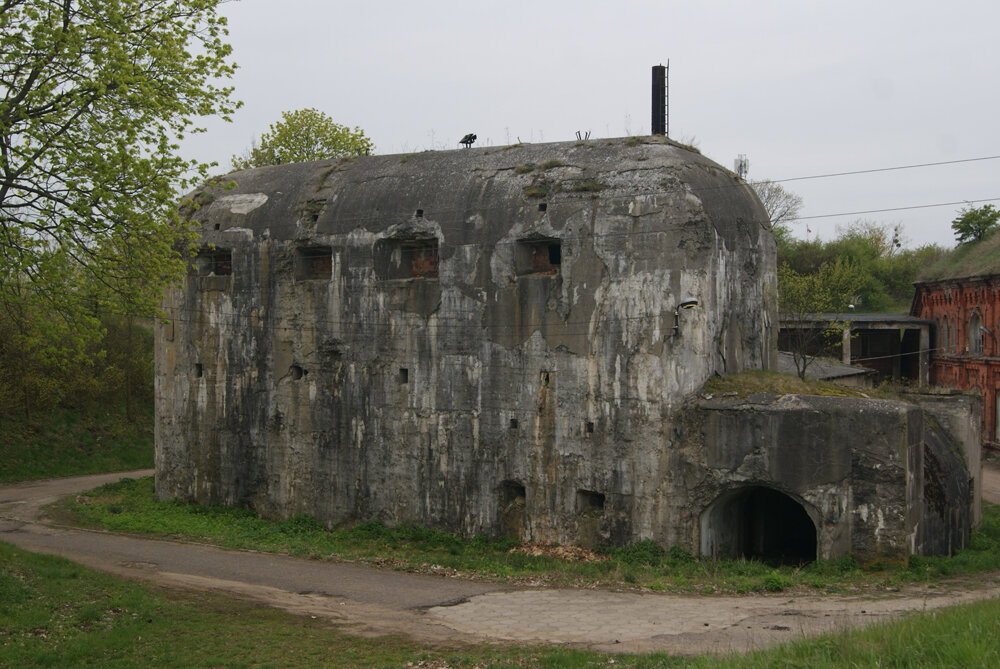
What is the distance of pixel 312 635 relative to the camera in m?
10.4

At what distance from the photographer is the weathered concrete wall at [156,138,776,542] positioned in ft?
46.2

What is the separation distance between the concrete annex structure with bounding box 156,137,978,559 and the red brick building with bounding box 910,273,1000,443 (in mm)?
15725

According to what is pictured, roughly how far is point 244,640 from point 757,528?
9.05m

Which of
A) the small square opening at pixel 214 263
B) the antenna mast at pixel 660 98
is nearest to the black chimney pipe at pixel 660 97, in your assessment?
the antenna mast at pixel 660 98

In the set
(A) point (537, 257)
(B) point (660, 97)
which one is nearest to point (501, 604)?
(A) point (537, 257)

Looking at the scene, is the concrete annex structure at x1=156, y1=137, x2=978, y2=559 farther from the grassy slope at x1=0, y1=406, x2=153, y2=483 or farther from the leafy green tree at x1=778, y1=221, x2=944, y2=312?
the leafy green tree at x1=778, y1=221, x2=944, y2=312

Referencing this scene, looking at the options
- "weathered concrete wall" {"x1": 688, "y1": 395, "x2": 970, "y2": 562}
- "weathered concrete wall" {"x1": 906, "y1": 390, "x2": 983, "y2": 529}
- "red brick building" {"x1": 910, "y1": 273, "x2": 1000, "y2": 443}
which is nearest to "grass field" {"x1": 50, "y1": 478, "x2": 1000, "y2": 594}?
"weathered concrete wall" {"x1": 688, "y1": 395, "x2": 970, "y2": 562}

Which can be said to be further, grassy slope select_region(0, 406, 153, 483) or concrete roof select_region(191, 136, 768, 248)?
grassy slope select_region(0, 406, 153, 483)

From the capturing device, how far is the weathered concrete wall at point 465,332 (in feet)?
46.2

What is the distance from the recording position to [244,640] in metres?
10.1

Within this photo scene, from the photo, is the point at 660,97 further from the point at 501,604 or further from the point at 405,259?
the point at 501,604

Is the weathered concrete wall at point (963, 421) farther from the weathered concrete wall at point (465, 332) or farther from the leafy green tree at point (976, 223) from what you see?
the leafy green tree at point (976, 223)

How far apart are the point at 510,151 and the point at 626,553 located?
24.1ft

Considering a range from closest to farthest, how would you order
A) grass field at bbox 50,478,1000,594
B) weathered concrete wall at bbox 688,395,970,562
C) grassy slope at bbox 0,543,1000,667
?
grassy slope at bbox 0,543,1000,667 → grass field at bbox 50,478,1000,594 → weathered concrete wall at bbox 688,395,970,562
